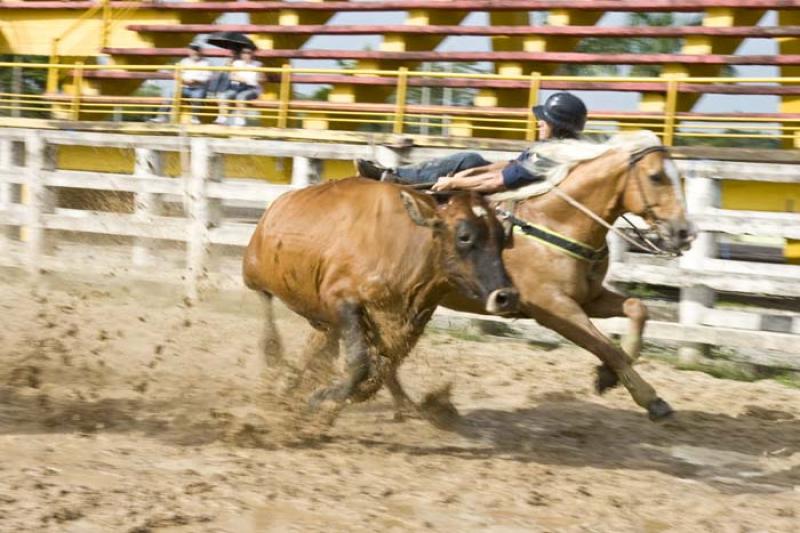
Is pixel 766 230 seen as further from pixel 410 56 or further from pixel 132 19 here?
pixel 132 19

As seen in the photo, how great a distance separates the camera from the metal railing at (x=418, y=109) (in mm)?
9891

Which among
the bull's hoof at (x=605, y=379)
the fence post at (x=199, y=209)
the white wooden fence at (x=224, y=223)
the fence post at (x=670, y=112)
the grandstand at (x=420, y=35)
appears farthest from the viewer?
the grandstand at (x=420, y=35)

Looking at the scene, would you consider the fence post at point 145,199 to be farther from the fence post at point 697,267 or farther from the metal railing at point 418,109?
the fence post at point 697,267

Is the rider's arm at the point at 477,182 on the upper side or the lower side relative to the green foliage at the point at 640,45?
lower

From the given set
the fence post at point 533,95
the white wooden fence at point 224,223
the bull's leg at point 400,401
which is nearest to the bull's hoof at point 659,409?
the bull's leg at point 400,401

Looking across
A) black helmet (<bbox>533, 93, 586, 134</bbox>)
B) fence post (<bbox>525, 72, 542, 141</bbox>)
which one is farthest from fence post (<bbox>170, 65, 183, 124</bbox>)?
black helmet (<bbox>533, 93, 586, 134</bbox>)

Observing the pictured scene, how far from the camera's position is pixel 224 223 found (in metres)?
10.0

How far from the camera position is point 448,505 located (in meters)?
4.61

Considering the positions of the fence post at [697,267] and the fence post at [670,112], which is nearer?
the fence post at [697,267]

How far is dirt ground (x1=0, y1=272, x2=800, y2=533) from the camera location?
4.36m

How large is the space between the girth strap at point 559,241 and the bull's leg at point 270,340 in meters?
1.38

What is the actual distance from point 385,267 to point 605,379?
133 centimetres

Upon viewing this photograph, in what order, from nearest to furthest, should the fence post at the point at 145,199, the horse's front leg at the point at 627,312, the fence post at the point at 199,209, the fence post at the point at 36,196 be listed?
the horse's front leg at the point at 627,312
the fence post at the point at 199,209
the fence post at the point at 145,199
the fence post at the point at 36,196

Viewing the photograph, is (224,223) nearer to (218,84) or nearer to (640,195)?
(218,84)
